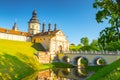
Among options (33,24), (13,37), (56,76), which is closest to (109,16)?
(56,76)

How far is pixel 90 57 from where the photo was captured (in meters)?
72.0

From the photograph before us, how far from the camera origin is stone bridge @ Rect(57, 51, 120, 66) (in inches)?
2625

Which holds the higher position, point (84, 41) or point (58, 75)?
point (84, 41)

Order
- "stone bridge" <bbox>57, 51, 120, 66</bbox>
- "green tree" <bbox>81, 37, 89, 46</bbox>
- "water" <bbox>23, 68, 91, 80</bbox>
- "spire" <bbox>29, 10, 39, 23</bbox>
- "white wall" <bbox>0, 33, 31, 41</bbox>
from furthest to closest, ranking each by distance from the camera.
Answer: "green tree" <bbox>81, 37, 89, 46</bbox> → "spire" <bbox>29, 10, 39, 23</bbox> → "white wall" <bbox>0, 33, 31, 41</bbox> → "stone bridge" <bbox>57, 51, 120, 66</bbox> → "water" <bbox>23, 68, 91, 80</bbox>

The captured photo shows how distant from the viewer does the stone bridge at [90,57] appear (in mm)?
66688

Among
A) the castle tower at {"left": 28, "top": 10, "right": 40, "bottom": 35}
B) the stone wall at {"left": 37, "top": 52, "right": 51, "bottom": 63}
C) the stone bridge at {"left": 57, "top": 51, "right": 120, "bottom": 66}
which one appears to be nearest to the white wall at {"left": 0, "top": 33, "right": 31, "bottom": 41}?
the castle tower at {"left": 28, "top": 10, "right": 40, "bottom": 35}

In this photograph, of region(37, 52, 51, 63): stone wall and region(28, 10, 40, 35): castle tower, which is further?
region(28, 10, 40, 35): castle tower

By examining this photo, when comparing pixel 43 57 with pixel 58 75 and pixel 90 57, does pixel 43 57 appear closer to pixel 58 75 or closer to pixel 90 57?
pixel 90 57

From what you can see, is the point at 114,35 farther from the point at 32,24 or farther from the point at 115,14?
the point at 32,24

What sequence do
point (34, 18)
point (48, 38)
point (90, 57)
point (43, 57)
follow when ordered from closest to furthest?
point (43, 57)
point (90, 57)
point (48, 38)
point (34, 18)

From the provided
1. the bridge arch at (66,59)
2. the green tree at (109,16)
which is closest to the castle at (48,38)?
the bridge arch at (66,59)

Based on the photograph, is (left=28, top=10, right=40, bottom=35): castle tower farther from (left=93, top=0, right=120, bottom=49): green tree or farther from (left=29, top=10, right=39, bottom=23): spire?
(left=93, top=0, right=120, bottom=49): green tree

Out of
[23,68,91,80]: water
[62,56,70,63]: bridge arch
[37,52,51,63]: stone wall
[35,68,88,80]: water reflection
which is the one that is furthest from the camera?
[62,56,70,63]: bridge arch

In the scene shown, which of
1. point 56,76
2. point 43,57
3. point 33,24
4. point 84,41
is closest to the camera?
point 56,76
